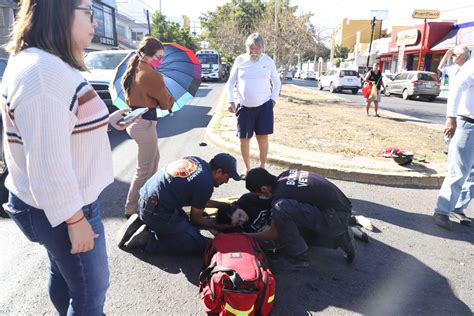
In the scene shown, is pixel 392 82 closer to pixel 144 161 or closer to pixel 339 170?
pixel 339 170

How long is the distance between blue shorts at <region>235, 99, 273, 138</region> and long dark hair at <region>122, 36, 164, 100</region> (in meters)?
1.66

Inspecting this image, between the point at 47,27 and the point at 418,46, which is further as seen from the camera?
the point at 418,46

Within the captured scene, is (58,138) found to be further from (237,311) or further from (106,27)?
(106,27)

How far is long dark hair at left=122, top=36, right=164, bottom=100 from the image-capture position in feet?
11.4

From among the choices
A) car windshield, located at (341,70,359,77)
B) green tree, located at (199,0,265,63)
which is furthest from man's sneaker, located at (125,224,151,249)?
green tree, located at (199,0,265,63)

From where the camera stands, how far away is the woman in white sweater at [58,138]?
1241 mm

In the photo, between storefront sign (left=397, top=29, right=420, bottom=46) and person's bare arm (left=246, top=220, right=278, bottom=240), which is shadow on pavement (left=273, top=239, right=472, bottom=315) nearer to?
person's bare arm (left=246, top=220, right=278, bottom=240)

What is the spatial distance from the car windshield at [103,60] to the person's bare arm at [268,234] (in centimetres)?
855

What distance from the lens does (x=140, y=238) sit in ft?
10.6

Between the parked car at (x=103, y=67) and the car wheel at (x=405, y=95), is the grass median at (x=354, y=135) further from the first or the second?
the car wheel at (x=405, y=95)

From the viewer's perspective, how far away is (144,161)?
12.4 ft

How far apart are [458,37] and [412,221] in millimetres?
26241

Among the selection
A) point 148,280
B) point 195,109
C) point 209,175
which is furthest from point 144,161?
point 195,109

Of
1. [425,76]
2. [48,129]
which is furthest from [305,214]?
[425,76]
